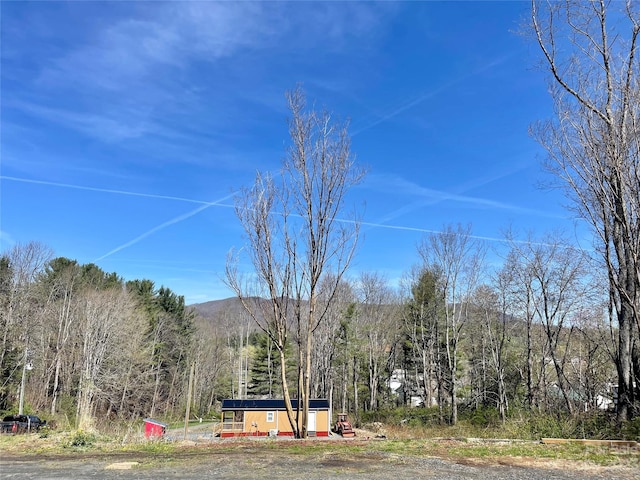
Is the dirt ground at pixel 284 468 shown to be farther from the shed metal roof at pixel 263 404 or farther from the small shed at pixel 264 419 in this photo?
the shed metal roof at pixel 263 404

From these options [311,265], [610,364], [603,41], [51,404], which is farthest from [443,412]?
[51,404]

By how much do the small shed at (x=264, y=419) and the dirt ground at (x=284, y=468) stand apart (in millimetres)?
21982

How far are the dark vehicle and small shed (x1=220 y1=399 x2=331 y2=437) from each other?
1117cm

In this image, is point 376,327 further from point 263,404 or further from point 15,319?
point 15,319

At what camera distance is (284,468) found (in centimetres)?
741

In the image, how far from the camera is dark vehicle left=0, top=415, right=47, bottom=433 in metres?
19.0

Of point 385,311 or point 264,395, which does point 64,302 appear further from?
point 385,311

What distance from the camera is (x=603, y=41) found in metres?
10.3

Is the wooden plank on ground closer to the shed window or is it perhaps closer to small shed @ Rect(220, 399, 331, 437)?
small shed @ Rect(220, 399, 331, 437)

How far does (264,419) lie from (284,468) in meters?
24.5

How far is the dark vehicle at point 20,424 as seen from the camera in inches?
749

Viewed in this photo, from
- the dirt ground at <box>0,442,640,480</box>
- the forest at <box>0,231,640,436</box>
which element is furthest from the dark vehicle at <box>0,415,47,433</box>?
the dirt ground at <box>0,442,640,480</box>

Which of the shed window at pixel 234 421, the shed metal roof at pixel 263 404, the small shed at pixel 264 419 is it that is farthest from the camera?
the shed metal roof at pixel 263 404

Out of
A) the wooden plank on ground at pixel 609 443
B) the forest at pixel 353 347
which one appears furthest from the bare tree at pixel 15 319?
the wooden plank on ground at pixel 609 443
